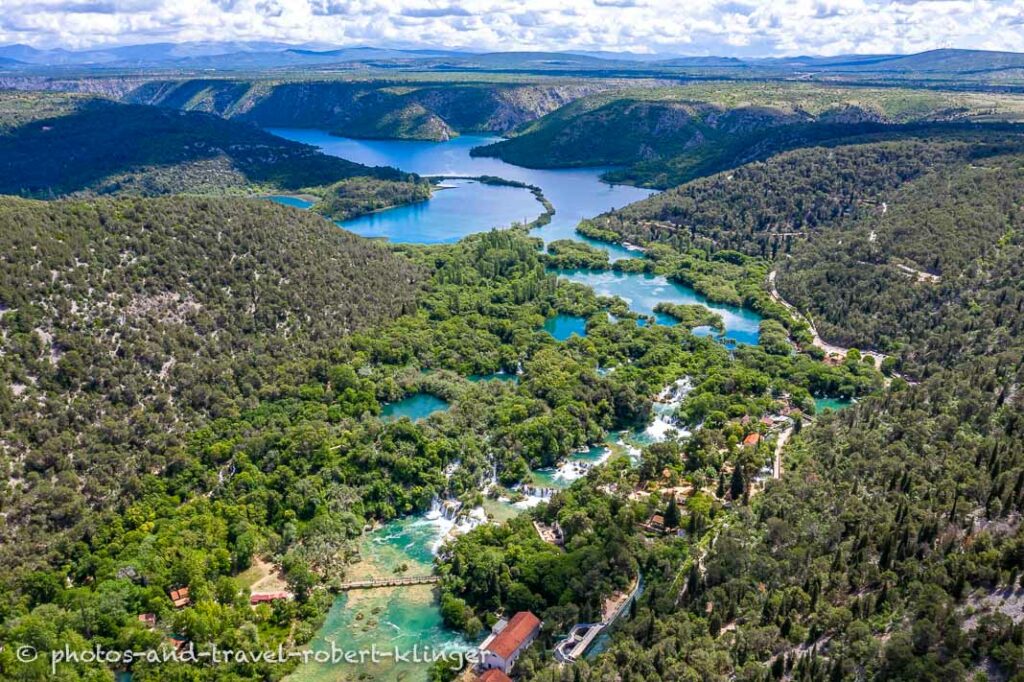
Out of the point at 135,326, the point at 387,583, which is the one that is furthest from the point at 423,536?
the point at 135,326

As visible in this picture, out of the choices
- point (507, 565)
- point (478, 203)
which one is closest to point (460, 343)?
point (507, 565)

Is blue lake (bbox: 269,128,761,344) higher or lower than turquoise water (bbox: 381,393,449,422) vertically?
higher

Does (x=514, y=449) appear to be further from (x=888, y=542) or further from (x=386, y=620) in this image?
(x=888, y=542)

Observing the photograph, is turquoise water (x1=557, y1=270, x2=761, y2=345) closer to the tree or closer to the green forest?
the green forest

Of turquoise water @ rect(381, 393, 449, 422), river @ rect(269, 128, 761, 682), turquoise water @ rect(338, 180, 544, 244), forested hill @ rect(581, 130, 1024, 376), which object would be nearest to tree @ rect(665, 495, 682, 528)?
river @ rect(269, 128, 761, 682)

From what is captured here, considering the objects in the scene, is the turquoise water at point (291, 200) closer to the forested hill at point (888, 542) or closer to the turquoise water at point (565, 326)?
the turquoise water at point (565, 326)

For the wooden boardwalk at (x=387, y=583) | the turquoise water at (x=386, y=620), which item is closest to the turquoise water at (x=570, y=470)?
the turquoise water at (x=386, y=620)
